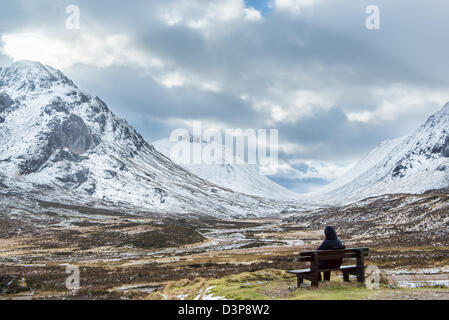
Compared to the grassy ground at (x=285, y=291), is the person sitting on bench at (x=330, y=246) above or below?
above

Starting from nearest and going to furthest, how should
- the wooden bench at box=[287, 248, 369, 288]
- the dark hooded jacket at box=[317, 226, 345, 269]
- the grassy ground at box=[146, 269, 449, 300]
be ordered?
the grassy ground at box=[146, 269, 449, 300] → the wooden bench at box=[287, 248, 369, 288] → the dark hooded jacket at box=[317, 226, 345, 269]

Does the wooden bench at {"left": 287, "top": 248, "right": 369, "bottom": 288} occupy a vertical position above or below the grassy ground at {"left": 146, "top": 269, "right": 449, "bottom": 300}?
above

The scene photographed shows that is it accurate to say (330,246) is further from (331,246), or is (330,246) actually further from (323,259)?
(323,259)

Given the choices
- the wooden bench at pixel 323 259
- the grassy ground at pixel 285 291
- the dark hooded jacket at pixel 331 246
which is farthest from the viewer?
the dark hooded jacket at pixel 331 246

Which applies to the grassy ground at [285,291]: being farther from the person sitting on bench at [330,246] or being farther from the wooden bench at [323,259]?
the person sitting on bench at [330,246]

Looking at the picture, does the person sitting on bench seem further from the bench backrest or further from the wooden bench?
the bench backrest

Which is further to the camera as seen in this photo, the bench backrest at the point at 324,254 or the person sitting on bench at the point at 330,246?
the person sitting on bench at the point at 330,246

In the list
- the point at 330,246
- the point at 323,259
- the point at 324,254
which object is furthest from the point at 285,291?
the point at 330,246


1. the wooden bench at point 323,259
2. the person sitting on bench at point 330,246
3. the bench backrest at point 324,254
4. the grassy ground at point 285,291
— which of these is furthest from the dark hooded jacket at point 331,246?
the grassy ground at point 285,291

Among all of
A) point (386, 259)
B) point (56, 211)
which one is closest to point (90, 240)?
point (386, 259)

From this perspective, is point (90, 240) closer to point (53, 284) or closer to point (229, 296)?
point (53, 284)

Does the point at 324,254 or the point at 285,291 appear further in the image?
the point at 285,291

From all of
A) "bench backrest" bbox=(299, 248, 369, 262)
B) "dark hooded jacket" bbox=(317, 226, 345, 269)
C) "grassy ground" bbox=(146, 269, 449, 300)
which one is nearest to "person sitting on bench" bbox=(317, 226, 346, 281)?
"dark hooded jacket" bbox=(317, 226, 345, 269)
